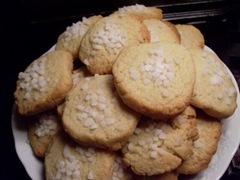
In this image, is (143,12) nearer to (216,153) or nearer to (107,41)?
(107,41)

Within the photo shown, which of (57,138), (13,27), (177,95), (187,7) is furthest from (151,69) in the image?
(13,27)

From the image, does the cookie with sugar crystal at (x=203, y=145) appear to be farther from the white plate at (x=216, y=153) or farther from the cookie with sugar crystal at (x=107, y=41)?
the cookie with sugar crystal at (x=107, y=41)

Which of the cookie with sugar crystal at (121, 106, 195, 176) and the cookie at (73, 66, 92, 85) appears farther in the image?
the cookie at (73, 66, 92, 85)

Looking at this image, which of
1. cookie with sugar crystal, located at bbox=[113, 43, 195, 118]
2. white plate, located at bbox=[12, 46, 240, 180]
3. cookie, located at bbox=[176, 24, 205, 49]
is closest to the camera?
cookie with sugar crystal, located at bbox=[113, 43, 195, 118]

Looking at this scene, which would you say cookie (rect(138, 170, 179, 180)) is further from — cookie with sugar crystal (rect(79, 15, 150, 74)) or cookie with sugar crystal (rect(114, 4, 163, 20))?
cookie with sugar crystal (rect(114, 4, 163, 20))

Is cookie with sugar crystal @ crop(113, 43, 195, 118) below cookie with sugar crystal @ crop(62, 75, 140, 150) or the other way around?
the other way around

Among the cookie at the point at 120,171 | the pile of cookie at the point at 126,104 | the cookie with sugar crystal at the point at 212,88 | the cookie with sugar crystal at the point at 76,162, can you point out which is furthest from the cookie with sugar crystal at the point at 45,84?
the cookie with sugar crystal at the point at 212,88

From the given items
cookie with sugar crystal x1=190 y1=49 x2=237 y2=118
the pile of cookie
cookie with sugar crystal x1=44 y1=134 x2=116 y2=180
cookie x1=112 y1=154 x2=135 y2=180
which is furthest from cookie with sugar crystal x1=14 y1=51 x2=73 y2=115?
cookie with sugar crystal x1=190 y1=49 x2=237 y2=118
